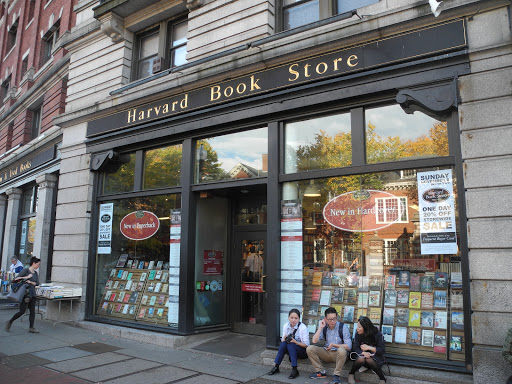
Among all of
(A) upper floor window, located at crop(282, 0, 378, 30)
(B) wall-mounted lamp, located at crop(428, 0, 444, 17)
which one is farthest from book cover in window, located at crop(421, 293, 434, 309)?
(A) upper floor window, located at crop(282, 0, 378, 30)

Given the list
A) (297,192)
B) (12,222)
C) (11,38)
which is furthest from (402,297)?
(11,38)

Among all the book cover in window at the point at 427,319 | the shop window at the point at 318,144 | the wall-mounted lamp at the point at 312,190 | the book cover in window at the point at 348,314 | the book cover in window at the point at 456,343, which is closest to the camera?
the book cover in window at the point at 456,343

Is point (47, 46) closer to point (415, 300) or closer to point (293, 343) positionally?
point (293, 343)

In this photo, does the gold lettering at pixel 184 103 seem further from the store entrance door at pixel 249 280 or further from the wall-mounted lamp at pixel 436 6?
the wall-mounted lamp at pixel 436 6

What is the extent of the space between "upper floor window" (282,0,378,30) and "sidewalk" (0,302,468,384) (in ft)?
21.7

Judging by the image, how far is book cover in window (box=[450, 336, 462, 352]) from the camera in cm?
591

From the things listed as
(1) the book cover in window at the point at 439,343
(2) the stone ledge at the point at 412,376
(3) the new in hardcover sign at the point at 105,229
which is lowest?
(2) the stone ledge at the point at 412,376

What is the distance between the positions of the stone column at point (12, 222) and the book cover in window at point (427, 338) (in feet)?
57.4

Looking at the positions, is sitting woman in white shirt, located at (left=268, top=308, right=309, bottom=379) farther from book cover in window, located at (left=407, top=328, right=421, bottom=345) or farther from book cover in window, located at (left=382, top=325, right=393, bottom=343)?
book cover in window, located at (left=407, top=328, right=421, bottom=345)

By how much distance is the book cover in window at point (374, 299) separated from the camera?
6805mm

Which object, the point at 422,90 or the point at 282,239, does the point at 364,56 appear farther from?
the point at 282,239

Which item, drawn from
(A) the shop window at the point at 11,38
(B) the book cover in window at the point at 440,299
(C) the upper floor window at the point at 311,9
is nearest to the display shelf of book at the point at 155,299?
(B) the book cover in window at the point at 440,299

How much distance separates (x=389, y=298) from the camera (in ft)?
22.1

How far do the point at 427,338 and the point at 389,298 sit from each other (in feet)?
2.66
